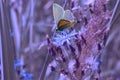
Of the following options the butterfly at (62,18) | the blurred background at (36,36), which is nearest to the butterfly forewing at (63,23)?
the butterfly at (62,18)

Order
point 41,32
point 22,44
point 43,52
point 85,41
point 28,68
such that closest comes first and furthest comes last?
point 85,41 < point 28,68 < point 22,44 < point 43,52 < point 41,32

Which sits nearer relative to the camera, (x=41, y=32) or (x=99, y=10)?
(x=99, y=10)

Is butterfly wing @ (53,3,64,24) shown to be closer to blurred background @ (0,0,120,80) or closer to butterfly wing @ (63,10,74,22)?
butterfly wing @ (63,10,74,22)

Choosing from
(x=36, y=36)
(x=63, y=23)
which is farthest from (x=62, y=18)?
(x=36, y=36)

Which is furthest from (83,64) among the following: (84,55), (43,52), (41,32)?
(41,32)

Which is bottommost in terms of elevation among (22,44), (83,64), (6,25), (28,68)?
(83,64)

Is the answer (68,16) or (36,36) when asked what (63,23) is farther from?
(36,36)

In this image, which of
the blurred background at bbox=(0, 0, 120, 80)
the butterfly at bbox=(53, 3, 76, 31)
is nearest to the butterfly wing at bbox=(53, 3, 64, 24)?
the butterfly at bbox=(53, 3, 76, 31)

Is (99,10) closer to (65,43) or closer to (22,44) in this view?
(65,43)
